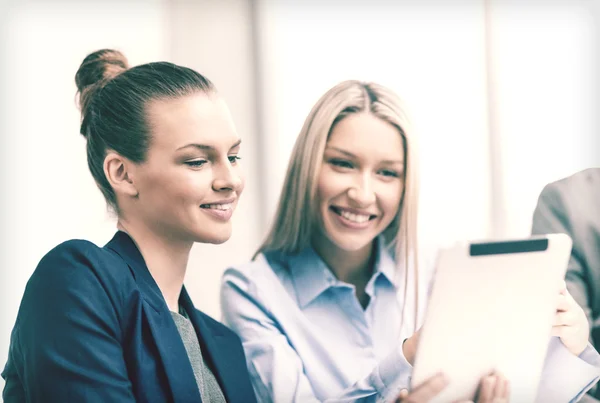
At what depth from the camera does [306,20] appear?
1.24m

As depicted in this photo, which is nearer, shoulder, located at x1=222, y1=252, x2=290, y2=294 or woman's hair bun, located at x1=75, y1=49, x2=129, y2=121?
woman's hair bun, located at x1=75, y1=49, x2=129, y2=121

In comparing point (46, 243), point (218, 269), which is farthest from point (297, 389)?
point (46, 243)

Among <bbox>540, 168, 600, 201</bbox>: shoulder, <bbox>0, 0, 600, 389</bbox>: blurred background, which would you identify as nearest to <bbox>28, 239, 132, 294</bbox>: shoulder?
<bbox>0, 0, 600, 389</bbox>: blurred background

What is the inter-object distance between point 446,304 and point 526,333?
0.14 metres

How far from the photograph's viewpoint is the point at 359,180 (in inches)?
46.5

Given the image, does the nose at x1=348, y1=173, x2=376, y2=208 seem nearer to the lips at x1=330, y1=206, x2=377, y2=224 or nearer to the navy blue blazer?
the lips at x1=330, y1=206, x2=377, y2=224

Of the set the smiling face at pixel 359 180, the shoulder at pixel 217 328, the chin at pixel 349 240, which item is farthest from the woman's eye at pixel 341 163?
the shoulder at pixel 217 328

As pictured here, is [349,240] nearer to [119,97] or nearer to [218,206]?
[218,206]

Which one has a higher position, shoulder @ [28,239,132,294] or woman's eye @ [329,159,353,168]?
woman's eye @ [329,159,353,168]

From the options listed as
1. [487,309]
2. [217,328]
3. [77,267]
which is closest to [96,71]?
[77,267]

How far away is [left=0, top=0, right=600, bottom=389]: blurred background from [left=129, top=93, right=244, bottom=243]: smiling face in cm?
18

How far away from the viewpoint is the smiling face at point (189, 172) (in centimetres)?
99

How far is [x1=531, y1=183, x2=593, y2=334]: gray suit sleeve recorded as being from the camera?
121 centimetres

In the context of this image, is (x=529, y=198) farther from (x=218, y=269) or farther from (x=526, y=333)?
(x=218, y=269)
